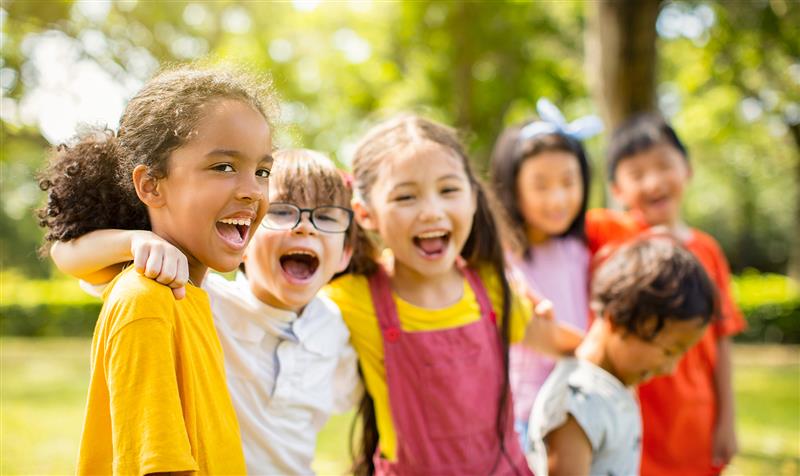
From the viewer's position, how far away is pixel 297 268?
2277 millimetres

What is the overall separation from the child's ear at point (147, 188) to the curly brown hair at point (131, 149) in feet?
0.05

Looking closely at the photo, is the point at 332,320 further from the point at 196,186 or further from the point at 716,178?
the point at 716,178

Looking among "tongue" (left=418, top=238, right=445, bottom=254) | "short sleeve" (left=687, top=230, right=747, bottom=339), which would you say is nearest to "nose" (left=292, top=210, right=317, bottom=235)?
"tongue" (left=418, top=238, right=445, bottom=254)

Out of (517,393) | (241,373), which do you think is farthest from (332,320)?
(517,393)

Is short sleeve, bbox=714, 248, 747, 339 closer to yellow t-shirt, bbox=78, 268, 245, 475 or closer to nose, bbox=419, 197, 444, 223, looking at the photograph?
nose, bbox=419, 197, 444, 223

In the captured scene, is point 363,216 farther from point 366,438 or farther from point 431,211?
point 366,438

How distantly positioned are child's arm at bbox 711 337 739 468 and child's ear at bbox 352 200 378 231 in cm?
212

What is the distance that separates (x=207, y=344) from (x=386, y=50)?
1528cm

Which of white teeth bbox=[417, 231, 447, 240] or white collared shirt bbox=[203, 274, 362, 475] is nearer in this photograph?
white collared shirt bbox=[203, 274, 362, 475]

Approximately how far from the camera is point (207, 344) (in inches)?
63.2

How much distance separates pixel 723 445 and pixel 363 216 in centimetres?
219

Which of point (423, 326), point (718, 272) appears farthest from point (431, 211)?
point (718, 272)

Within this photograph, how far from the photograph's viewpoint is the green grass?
226 inches

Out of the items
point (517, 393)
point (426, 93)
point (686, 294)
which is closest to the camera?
point (686, 294)
